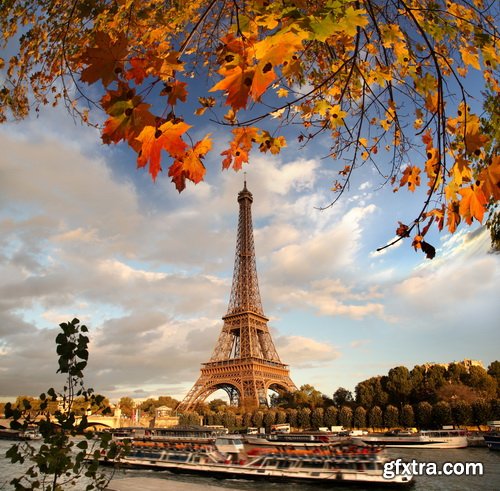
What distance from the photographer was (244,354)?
65.2m

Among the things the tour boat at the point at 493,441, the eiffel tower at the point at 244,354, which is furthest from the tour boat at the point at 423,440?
the eiffel tower at the point at 244,354

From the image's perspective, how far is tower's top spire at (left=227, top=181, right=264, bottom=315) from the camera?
74.8 metres

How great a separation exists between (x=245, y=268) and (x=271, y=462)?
53358 millimetres

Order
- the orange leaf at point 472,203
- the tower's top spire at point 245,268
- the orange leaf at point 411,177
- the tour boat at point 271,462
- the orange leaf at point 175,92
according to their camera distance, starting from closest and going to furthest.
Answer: the orange leaf at point 175,92 < the orange leaf at point 472,203 < the orange leaf at point 411,177 < the tour boat at point 271,462 < the tower's top spire at point 245,268

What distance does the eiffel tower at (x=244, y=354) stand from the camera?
208 ft

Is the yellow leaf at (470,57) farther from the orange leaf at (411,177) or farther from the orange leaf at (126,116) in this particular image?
the orange leaf at (126,116)

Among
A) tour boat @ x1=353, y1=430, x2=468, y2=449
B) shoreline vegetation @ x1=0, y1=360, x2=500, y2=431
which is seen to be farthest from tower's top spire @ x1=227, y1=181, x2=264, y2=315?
tour boat @ x1=353, y1=430, x2=468, y2=449

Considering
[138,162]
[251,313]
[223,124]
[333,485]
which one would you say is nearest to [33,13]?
[223,124]

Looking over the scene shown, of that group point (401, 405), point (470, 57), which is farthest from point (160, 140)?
point (401, 405)

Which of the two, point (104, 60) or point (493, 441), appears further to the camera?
point (493, 441)

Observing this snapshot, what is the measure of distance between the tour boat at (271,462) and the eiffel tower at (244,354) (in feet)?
94.5

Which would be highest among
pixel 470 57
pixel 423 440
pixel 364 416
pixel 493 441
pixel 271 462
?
pixel 470 57

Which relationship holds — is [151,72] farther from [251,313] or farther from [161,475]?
[251,313]

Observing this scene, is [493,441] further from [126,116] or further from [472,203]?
[126,116]
